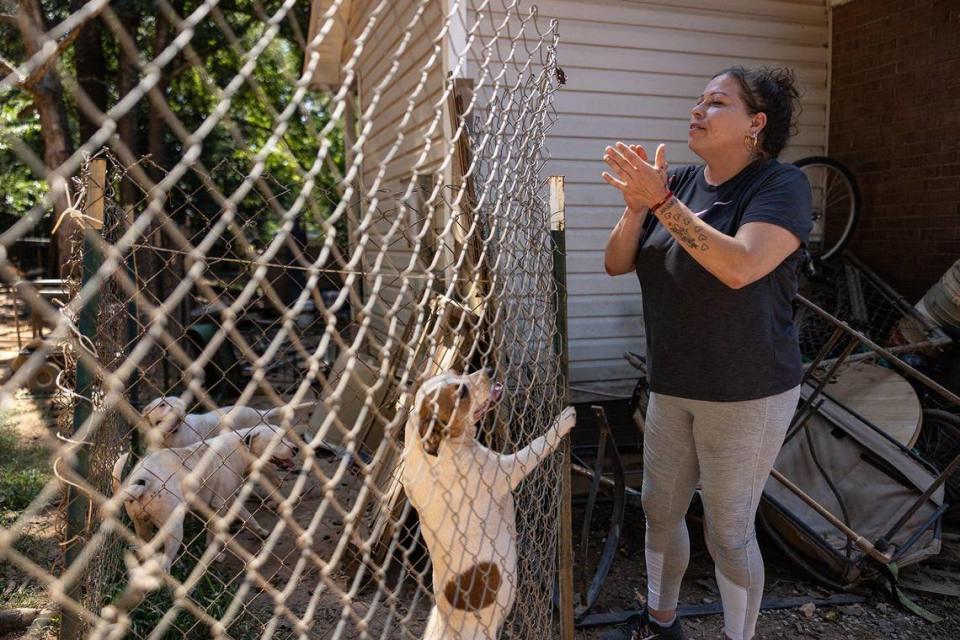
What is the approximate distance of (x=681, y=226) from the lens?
2.02 meters

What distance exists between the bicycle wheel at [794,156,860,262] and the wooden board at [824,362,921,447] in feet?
4.94

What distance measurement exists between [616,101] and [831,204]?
2.18 m

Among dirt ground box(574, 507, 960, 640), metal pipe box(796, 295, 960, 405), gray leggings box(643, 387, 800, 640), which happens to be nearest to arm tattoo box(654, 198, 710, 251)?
gray leggings box(643, 387, 800, 640)

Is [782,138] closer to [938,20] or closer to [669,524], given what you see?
[669,524]

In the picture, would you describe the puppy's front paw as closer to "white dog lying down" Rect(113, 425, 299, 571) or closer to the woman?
the woman

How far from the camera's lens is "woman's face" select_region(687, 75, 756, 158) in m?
2.23

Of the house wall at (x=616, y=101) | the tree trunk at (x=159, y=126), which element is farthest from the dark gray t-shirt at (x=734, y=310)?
the tree trunk at (x=159, y=126)

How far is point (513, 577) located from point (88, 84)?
11.4 metres

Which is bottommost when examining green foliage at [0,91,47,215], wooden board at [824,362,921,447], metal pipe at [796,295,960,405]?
wooden board at [824,362,921,447]

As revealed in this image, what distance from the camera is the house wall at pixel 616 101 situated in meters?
4.96

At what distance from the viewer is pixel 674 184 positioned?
8.39 feet

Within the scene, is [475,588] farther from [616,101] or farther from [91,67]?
[91,67]

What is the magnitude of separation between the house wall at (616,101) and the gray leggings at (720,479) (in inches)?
92.5

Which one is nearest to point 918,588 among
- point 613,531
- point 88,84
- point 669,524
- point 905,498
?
point 905,498
